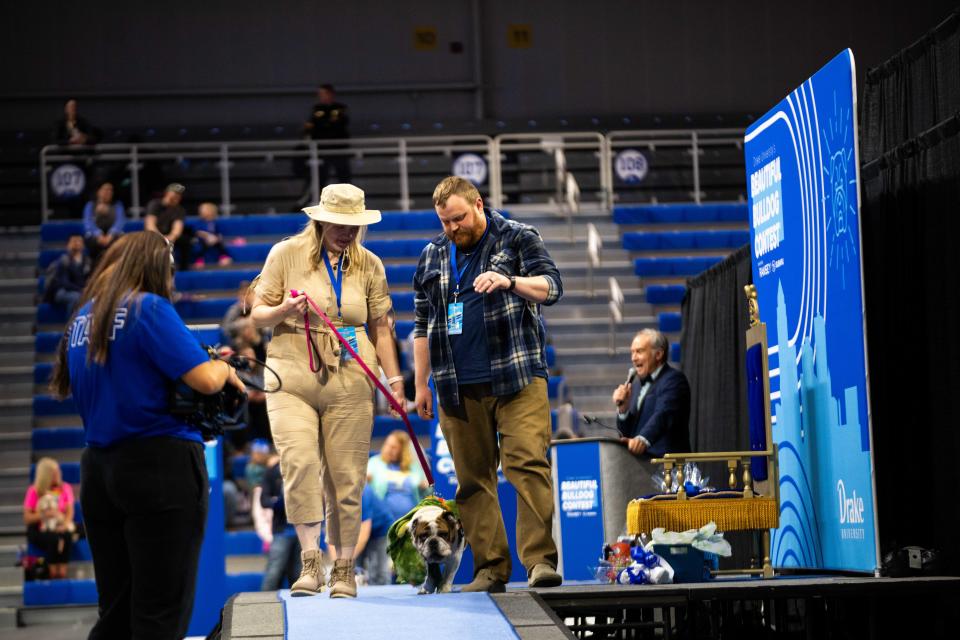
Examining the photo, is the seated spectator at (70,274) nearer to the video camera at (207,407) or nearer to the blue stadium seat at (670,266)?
the blue stadium seat at (670,266)

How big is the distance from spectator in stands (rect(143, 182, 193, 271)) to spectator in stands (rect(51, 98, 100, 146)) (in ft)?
6.13

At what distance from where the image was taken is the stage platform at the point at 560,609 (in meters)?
4.30

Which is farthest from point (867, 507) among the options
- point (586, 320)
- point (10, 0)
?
point (10, 0)

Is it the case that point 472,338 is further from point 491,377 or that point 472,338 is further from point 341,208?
point 341,208

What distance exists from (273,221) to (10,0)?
574 centimetres

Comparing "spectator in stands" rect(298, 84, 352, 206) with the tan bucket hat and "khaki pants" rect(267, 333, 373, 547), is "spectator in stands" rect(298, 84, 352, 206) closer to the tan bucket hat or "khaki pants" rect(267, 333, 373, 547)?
the tan bucket hat

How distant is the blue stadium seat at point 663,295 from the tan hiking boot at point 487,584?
874 cm

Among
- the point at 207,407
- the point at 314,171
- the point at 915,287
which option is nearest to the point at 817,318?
the point at 915,287

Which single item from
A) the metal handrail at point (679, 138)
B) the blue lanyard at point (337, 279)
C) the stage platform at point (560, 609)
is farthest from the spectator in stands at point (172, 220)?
the blue lanyard at point (337, 279)

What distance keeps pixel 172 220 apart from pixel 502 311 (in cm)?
888

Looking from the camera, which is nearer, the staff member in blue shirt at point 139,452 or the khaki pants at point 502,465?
the staff member in blue shirt at point 139,452

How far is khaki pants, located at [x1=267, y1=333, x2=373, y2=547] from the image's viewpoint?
5.01 m

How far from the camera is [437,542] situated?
5.24m

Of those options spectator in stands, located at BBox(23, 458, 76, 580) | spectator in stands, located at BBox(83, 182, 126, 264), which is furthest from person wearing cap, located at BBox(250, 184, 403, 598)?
spectator in stands, located at BBox(83, 182, 126, 264)
